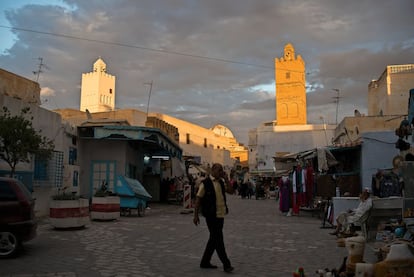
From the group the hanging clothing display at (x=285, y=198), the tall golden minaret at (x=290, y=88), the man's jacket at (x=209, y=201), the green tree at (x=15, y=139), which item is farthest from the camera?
the tall golden minaret at (x=290, y=88)

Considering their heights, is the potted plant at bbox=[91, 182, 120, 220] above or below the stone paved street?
above

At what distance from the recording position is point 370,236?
10062 millimetres

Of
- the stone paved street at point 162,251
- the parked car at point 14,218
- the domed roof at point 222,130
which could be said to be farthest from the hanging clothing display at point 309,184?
the domed roof at point 222,130

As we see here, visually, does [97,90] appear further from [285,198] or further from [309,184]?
[309,184]

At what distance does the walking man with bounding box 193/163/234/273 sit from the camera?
281 inches

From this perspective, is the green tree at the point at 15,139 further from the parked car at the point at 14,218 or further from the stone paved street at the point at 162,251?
the parked car at the point at 14,218

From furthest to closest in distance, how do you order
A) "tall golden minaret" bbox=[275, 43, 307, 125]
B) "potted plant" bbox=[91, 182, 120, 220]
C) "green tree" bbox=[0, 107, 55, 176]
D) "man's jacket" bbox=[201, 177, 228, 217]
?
"tall golden minaret" bbox=[275, 43, 307, 125]
"potted plant" bbox=[91, 182, 120, 220]
"green tree" bbox=[0, 107, 55, 176]
"man's jacket" bbox=[201, 177, 228, 217]

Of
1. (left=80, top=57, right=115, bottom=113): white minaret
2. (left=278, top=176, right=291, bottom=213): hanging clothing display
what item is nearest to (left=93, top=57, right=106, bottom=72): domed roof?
(left=80, top=57, right=115, bottom=113): white minaret

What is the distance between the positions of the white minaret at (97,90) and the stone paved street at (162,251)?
49.6 meters

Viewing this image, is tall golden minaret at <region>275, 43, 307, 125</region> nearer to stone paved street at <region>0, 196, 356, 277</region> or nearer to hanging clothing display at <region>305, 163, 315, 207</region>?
hanging clothing display at <region>305, 163, 315, 207</region>

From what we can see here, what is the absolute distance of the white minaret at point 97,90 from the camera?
201 feet

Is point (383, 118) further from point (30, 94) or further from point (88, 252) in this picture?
point (88, 252)

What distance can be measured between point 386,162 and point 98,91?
49668 millimetres

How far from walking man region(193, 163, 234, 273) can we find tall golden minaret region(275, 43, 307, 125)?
52262 mm
